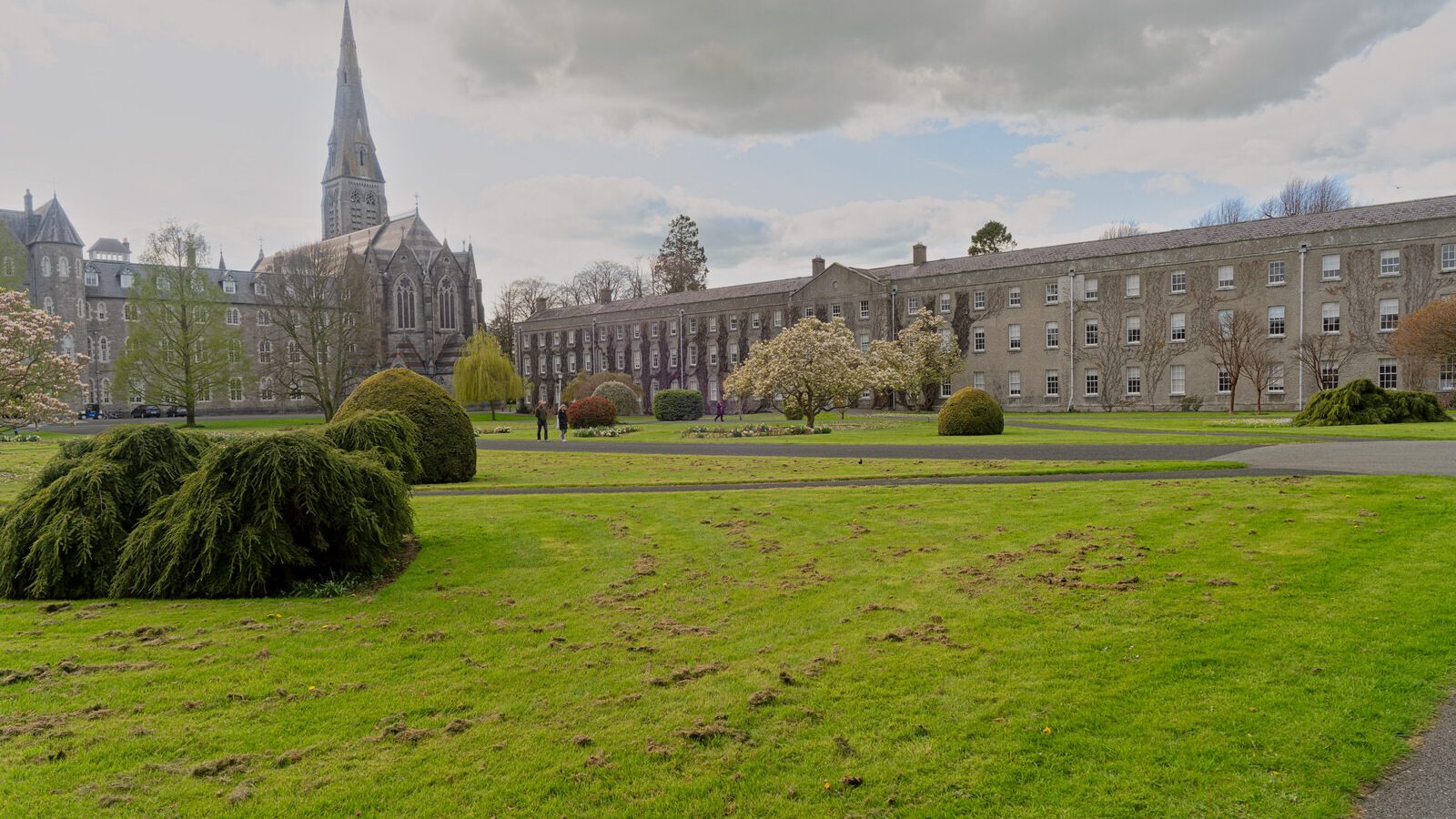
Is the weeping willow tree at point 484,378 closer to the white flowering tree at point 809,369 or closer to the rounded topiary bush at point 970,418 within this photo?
the white flowering tree at point 809,369

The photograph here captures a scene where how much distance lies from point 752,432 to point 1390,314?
118ft

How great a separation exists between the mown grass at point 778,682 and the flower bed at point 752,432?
23.7 metres

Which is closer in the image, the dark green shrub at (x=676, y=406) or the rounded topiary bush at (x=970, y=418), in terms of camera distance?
the rounded topiary bush at (x=970, y=418)

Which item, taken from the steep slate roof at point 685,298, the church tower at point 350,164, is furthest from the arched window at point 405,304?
the church tower at point 350,164

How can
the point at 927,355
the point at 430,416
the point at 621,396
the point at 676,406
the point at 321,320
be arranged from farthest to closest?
the point at 321,320 → the point at 927,355 → the point at 621,396 → the point at 676,406 → the point at 430,416

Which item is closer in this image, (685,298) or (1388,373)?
(1388,373)

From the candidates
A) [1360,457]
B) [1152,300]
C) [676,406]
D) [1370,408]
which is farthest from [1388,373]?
[676,406]

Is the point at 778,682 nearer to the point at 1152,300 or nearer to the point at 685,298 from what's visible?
the point at 1152,300

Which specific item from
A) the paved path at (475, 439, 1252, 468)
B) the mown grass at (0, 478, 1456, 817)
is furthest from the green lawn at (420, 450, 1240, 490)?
the mown grass at (0, 478, 1456, 817)

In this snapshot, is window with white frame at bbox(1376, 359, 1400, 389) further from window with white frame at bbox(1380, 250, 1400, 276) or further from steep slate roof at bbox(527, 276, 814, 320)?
steep slate roof at bbox(527, 276, 814, 320)

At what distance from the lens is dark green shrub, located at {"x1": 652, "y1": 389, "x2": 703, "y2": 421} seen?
5381 centimetres

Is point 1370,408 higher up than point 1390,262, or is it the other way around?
point 1390,262

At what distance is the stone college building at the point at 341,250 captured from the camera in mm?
72875

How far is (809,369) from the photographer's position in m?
38.4
